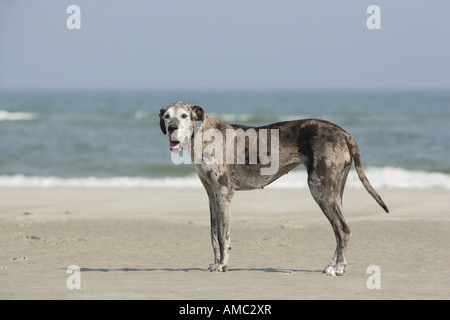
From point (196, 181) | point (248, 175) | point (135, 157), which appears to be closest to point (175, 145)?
point (248, 175)

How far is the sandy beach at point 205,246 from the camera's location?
311 inches

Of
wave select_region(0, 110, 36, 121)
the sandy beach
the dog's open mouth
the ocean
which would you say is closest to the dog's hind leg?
the sandy beach

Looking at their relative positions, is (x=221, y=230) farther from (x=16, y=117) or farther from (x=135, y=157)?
(x=16, y=117)

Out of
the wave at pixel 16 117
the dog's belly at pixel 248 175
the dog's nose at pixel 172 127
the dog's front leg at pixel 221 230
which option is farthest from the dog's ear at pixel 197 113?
the wave at pixel 16 117

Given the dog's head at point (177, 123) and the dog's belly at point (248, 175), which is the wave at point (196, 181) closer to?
the dog's belly at point (248, 175)

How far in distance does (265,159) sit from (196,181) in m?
13.9

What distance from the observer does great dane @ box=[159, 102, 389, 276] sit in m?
8.78

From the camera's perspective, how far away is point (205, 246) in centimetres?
1158

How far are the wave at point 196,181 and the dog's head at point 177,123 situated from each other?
12173 mm

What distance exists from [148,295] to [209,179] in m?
2.10

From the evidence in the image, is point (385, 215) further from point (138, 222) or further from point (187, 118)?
point (187, 118)

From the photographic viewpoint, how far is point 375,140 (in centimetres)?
3503

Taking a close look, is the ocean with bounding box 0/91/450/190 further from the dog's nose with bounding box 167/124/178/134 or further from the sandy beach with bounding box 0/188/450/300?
the dog's nose with bounding box 167/124/178/134

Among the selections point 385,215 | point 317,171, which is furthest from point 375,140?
point 317,171
